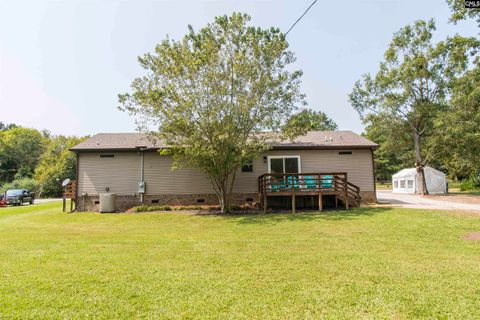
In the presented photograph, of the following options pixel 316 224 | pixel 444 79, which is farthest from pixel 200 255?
pixel 444 79

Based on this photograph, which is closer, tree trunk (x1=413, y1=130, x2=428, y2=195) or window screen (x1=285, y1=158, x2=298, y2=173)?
window screen (x1=285, y1=158, x2=298, y2=173)

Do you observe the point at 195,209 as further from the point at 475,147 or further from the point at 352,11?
the point at 475,147

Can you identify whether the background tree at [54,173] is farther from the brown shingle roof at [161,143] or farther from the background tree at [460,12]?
the background tree at [460,12]

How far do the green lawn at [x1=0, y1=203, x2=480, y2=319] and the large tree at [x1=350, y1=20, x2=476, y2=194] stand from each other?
13.9m

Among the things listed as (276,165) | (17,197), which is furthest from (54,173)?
(276,165)

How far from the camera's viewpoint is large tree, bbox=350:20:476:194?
728 inches

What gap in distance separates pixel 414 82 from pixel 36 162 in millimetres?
52004

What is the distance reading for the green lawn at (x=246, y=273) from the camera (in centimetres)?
302

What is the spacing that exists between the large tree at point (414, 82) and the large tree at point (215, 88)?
12106 millimetres

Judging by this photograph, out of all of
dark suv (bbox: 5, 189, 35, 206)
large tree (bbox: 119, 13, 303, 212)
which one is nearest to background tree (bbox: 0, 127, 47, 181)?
dark suv (bbox: 5, 189, 35, 206)

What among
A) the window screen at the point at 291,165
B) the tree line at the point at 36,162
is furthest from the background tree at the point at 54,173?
the window screen at the point at 291,165

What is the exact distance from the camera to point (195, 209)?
507 inches

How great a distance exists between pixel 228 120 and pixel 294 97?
3017mm

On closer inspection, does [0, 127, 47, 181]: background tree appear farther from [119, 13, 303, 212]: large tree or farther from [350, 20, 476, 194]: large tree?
[350, 20, 476, 194]: large tree
